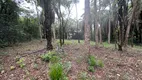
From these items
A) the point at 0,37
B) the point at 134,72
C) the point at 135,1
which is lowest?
the point at 134,72

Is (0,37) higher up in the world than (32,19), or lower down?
lower down

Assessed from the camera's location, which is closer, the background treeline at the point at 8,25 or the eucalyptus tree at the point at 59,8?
the background treeline at the point at 8,25

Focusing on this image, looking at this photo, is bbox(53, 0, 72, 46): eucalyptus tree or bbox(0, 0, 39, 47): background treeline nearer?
bbox(0, 0, 39, 47): background treeline

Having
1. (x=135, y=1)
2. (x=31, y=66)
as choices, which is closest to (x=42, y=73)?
(x=31, y=66)

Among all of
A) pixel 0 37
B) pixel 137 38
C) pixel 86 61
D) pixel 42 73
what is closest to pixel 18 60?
pixel 42 73

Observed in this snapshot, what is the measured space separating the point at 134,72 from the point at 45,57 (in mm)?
3862

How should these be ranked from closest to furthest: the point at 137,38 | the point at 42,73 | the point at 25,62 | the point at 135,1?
Result: 1. the point at 42,73
2. the point at 25,62
3. the point at 135,1
4. the point at 137,38

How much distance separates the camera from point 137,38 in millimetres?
20688

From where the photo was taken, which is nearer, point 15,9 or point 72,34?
point 15,9

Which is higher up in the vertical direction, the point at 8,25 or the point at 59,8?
the point at 59,8

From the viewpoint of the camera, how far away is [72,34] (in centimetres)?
3095

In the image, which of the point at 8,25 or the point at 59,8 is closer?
the point at 8,25

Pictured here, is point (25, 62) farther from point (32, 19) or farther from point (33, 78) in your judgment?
point (32, 19)

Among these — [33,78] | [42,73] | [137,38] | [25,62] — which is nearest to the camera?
[33,78]
